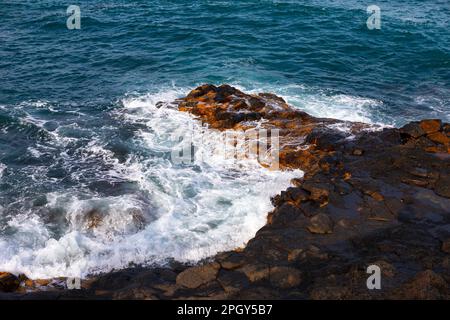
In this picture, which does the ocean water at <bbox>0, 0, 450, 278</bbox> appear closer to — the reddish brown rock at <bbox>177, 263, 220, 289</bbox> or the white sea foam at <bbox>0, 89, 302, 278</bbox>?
the white sea foam at <bbox>0, 89, 302, 278</bbox>

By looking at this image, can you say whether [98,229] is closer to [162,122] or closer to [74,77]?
[162,122]

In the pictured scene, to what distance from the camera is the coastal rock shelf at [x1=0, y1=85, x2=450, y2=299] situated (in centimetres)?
1001

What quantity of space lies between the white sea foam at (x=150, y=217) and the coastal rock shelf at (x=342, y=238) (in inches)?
31.3

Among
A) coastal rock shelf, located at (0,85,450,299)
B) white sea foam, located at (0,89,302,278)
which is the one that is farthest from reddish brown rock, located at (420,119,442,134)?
white sea foam, located at (0,89,302,278)

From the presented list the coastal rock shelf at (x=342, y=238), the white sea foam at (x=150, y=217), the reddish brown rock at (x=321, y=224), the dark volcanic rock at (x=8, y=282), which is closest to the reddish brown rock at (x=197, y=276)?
the coastal rock shelf at (x=342, y=238)

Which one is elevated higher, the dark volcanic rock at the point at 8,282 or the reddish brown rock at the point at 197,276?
the reddish brown rock at the point at 197,276

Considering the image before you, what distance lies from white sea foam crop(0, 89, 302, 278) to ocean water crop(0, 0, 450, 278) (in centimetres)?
6

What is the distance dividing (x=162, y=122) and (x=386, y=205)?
12720 millimetres

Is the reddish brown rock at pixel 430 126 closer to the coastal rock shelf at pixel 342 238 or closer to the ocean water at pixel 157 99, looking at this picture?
the coastal rock shelf at pixel 342 238

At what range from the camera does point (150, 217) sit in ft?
49.0

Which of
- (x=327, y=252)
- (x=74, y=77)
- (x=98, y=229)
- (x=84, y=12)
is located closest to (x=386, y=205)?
(x=327, y=252)

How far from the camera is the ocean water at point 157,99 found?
46.4 feet

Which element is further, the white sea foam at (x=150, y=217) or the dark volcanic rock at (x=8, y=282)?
the white sea foam at (x=150, y=217)

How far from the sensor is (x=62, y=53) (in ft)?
99.6
